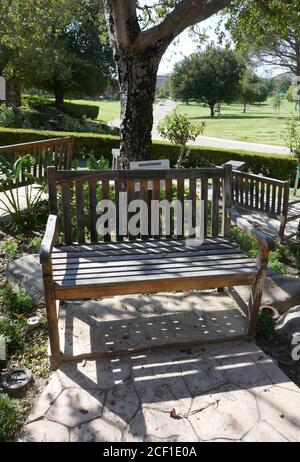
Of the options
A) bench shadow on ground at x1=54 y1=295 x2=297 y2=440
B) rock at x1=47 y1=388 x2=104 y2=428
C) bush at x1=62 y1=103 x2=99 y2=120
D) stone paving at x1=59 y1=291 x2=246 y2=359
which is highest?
bush at x1=62 y1=103 x2=99 y2=120

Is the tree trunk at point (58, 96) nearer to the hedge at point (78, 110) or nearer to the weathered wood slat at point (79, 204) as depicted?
the hedge at point (78, 110)

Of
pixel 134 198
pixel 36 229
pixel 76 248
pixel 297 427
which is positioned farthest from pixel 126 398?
pixel 36 229

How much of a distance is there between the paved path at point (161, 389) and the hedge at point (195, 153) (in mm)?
9630

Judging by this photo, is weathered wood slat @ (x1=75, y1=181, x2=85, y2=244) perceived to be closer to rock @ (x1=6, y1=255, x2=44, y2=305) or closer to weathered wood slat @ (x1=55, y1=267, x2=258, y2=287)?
rock @ (x1=6, y1=255, x2=44, y2=305)

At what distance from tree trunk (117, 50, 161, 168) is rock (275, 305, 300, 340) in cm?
313

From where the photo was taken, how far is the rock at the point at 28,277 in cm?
413

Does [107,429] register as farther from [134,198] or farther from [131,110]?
[131,110]

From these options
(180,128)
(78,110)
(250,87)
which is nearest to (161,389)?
(180,128)

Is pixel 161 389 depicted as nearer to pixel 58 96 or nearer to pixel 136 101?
pixel 136 101

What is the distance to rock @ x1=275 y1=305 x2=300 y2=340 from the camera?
3.58 metres

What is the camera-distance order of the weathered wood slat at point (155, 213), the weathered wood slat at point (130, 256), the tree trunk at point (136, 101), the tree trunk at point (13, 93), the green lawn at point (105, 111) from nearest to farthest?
1. the weathered wood slat at point (130, 256)
2. the weathered wood slat at point (155, 213)
3. the tree trunk at point (136, 101)
4. the tree trunk at point (13, 93)
5. the green lawn at point (105, 111)

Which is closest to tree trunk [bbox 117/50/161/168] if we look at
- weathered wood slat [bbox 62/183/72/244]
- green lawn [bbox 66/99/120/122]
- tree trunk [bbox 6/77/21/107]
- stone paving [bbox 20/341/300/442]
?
weathered wood slat [bbox 62/183/72/244]

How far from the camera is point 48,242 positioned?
307 centimetres

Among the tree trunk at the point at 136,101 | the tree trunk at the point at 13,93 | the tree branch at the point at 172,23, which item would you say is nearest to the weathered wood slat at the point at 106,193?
the tree trunk at the point at 136,101
